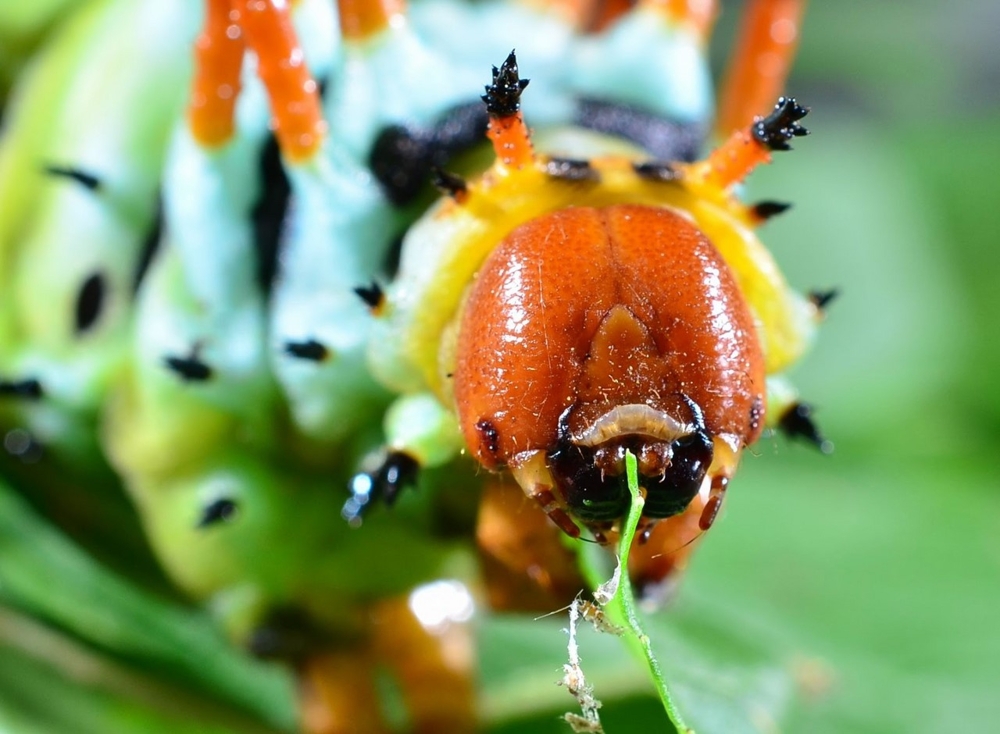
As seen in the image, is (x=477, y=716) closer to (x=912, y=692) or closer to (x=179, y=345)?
(x=179, y=345)

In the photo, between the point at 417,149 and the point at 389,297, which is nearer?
the point at 389,297

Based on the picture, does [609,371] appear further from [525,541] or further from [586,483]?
[525,541]

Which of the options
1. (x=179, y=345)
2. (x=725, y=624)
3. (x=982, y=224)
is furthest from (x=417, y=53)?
(x=982, y=224)

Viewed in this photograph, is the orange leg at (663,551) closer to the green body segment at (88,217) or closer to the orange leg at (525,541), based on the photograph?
the orange leg at (525,541)


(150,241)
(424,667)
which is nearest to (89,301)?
(150,241)

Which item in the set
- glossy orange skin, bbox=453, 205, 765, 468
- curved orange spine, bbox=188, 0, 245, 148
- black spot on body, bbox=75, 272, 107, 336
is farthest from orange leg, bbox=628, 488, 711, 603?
black spot on body, bbox=75, 272, 107, 336

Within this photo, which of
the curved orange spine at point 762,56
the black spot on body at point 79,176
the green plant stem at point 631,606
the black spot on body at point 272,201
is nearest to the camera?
the green plant stem at point 631,606

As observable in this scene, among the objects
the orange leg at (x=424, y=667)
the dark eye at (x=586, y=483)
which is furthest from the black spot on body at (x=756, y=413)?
the orange leg at (x=424, y=667)
